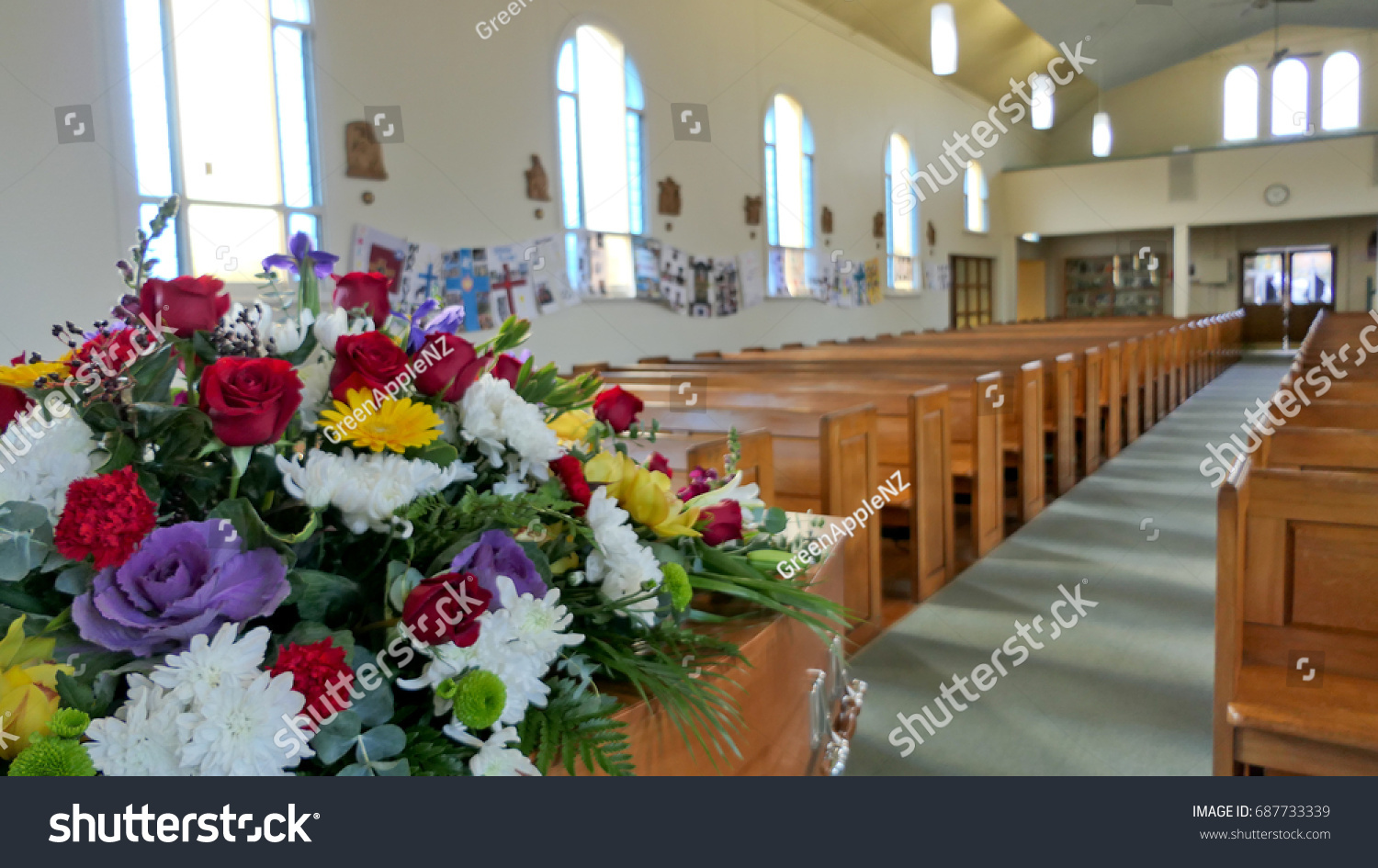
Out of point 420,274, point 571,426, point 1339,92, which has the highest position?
point 1339,92

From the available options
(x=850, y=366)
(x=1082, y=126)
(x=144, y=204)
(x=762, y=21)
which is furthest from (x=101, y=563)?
(x=1082, y=126)

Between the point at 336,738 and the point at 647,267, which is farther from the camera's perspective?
the point at 647,267

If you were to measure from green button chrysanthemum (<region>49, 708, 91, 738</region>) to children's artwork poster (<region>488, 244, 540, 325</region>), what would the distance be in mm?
6023

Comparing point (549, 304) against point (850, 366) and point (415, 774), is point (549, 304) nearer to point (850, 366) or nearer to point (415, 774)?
point (850, 366)

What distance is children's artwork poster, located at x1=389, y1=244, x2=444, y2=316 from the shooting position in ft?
19.9

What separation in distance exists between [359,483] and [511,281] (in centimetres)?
627

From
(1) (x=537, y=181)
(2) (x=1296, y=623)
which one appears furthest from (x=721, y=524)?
(1) (x=537, y=181)

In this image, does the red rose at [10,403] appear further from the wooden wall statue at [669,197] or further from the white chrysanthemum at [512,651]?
the wooden wall statue at [669,197]

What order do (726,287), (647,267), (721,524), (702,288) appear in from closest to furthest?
1. (721,524)
2. (647,267)
3. (702,288)
4. (726,287)

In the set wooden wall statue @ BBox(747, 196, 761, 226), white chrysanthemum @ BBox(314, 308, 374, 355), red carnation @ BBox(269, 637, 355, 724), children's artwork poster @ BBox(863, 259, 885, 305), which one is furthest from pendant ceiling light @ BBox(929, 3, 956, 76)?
red carnation @ BBox(269, 637, 355, 724)

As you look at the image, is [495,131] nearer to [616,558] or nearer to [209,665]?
[616,558]

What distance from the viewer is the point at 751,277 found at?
968 cm

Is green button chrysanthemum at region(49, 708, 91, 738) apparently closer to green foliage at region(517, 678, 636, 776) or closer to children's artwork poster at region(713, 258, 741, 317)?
green foliage at region(517, 678, 636, 776)

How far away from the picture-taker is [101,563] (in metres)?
0.67
